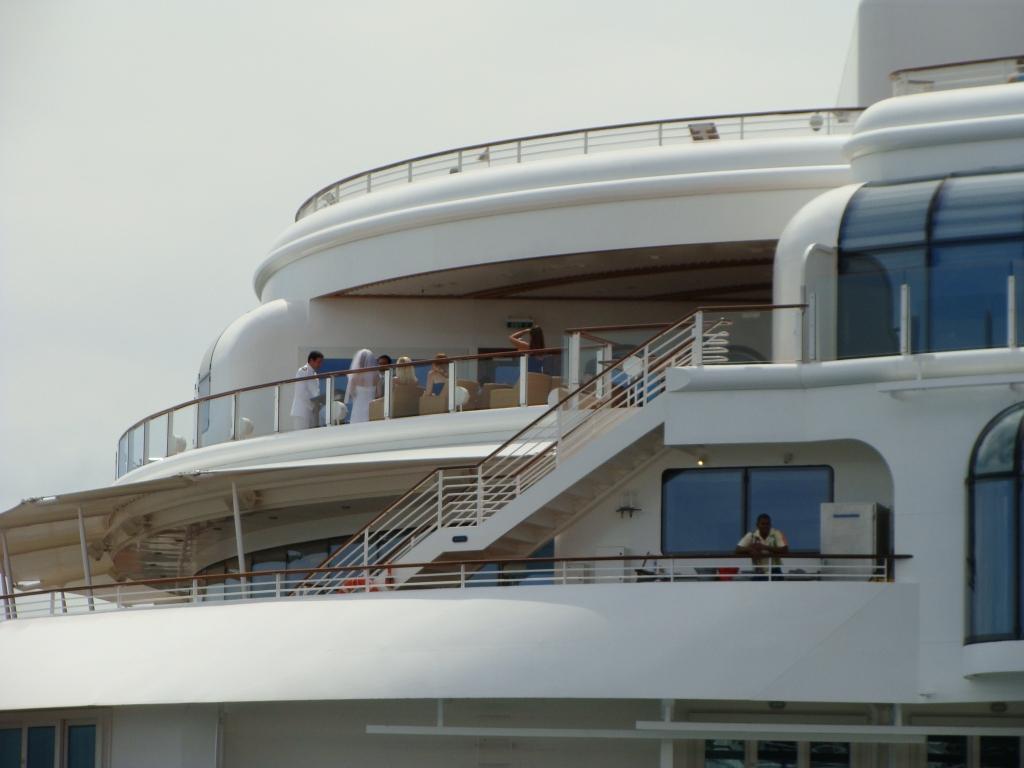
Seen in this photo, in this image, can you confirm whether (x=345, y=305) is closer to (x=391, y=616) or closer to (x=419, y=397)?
(x=419, y=397)

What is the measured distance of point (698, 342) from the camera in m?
19.7

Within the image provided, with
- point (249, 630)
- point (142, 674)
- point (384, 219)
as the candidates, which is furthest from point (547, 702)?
point (384, 219)

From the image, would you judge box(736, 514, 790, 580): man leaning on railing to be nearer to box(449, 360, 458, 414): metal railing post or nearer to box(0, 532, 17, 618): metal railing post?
box(449, 360, 458, 414): metal railing post

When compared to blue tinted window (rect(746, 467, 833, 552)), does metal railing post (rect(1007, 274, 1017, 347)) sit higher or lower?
higher

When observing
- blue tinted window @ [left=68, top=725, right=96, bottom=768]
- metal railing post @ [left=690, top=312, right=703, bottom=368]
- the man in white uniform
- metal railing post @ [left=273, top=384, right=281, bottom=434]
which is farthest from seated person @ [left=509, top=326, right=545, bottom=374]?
blue tinted window @ [left=68, top=725, right=96, bottom=768]

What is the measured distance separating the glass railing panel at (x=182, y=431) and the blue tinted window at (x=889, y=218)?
10.9 m

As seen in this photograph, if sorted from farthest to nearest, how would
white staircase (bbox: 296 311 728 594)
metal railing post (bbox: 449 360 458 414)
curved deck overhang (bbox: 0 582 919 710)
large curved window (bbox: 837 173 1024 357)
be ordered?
metal railing post (bbox: 449 360 458 414) < white staircase (bbox: 296 311 728 594) < large curved window (bbox: 837 173 1024 357) < curved deck overhang (bbox: 0 582 919 710)

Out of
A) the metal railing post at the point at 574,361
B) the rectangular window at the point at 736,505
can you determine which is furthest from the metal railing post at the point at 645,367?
the rectangular window at the point at 736,505

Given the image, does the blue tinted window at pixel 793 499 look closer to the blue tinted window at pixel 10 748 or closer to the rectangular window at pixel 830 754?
the rectangular window at pixel 830 754

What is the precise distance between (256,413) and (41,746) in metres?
5.70

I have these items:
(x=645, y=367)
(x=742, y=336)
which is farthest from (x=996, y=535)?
(x=645, y=367)

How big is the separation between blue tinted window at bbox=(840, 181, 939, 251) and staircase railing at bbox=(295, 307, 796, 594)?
1987 millimetres

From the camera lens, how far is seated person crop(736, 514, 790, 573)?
62.0 feet

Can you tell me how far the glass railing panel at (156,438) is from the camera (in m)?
26.2
